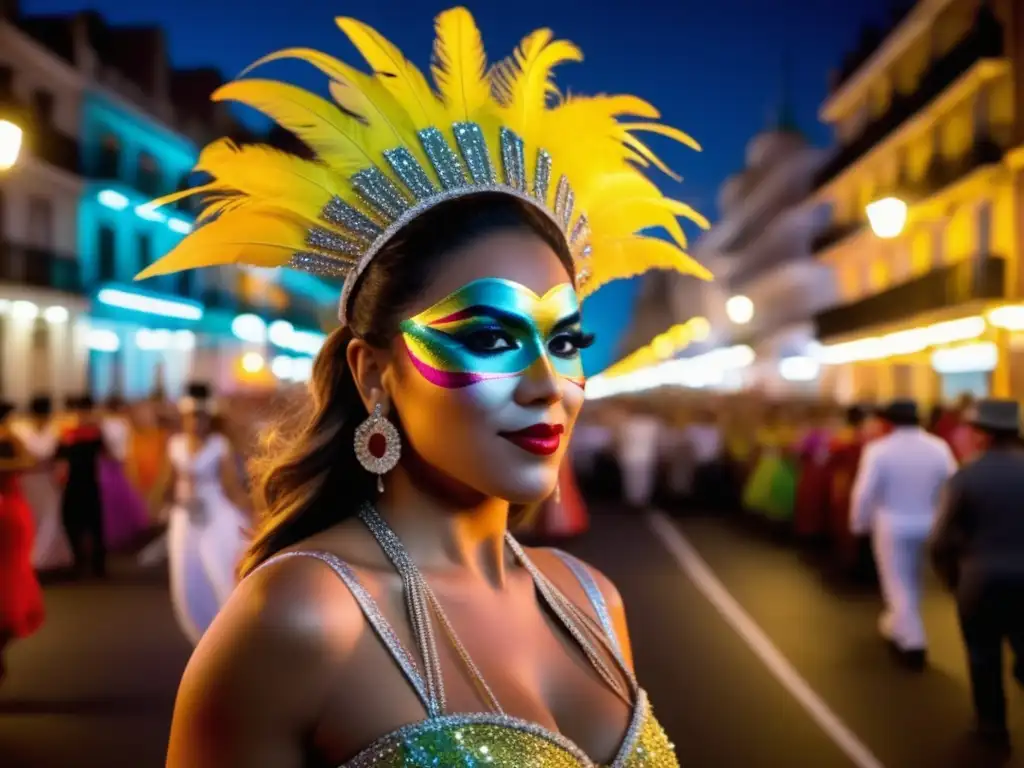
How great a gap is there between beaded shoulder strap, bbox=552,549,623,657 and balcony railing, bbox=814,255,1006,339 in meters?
30.2

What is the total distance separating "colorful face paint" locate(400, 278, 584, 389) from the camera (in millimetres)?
2164

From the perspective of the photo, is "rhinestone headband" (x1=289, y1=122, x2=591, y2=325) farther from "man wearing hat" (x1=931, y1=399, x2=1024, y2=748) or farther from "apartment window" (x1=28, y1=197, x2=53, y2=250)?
"apartment window" (x1=28, y1=197, x2=53, y2=250)

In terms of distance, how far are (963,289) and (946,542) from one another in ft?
88.2

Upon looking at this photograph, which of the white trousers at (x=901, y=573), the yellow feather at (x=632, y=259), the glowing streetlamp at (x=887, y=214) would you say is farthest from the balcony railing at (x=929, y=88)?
the yellow feather at (x=632, y=259)

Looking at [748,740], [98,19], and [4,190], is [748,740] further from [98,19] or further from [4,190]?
[98,19]

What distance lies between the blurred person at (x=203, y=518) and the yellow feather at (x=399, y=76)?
5.14 metres

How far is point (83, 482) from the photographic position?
13.0 meters

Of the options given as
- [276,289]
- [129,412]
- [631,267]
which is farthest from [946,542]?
[276,289]

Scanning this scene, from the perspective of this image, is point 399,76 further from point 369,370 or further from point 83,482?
point 83,482

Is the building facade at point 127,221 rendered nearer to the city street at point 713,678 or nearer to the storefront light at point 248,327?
the storefront light at point 248,327

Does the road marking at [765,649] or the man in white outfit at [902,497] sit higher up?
the man in white outfit at [902,497]

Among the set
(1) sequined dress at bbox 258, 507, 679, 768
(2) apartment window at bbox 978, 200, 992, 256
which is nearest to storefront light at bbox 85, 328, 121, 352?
(2) apartment window at bbox 978, 200, 992, 256

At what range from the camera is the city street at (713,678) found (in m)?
6.64

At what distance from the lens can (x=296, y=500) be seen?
2.39 metres
